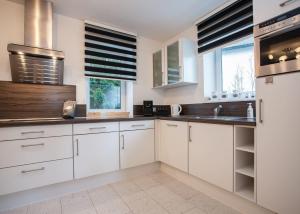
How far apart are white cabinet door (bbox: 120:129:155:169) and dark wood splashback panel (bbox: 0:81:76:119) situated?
0.98 meters

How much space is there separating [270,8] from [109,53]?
209cm

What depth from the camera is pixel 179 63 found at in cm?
253

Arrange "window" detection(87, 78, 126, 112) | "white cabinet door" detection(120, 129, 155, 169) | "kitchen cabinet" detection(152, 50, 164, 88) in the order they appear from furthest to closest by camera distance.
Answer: "kitchen cabinet" detection(152, 50, 164, 88) → "window" detection(87, 78, 126, 112) → "white cabinet door" detection(120, 129, 155, 169)

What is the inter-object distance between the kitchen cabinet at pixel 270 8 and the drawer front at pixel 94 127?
1843mm

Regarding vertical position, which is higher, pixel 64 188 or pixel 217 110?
pixel 217 110

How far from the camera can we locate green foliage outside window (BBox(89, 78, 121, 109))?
2.71 meters

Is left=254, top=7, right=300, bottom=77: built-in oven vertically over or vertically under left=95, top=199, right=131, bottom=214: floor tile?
over

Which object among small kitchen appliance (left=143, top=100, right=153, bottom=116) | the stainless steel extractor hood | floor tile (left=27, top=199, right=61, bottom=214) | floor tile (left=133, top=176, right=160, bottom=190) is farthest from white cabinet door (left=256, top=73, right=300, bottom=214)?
the stainless steel extractor hood

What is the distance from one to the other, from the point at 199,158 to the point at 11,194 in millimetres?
1971

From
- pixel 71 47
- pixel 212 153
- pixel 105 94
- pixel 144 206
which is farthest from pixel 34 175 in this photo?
pixel 212 153

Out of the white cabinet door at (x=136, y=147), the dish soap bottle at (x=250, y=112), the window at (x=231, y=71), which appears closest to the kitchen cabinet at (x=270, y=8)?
the window at (x=231, y=71)

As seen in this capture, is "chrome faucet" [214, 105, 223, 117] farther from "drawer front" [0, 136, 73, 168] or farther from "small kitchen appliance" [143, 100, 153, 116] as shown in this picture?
"drawer front" [0, 136, 73, 168]

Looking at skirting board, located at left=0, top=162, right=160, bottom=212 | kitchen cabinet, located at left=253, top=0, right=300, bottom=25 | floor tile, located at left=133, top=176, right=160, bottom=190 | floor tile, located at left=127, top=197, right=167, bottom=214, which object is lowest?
floor tile, located at left=133, top=176, right=160, bottom=190

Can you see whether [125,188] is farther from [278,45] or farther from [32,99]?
[278,45]
